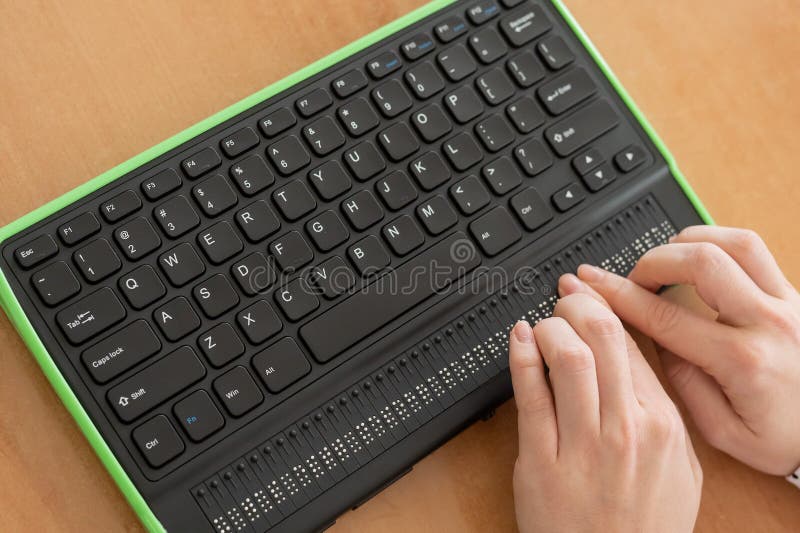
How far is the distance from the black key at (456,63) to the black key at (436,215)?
0.37 feet

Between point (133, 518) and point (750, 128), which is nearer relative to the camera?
point (133, 518)

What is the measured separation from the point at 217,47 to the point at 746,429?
56 centimetres

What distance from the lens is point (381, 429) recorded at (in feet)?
2.00

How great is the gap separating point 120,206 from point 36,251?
0.07 metres

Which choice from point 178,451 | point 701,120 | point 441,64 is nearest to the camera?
point 178,451

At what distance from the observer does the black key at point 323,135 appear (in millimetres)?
639

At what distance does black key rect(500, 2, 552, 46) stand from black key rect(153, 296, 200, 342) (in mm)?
361

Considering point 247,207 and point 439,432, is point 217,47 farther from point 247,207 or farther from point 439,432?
point 439,432

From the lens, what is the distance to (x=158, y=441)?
0.57 meters

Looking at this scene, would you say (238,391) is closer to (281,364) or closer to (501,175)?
(281,364)

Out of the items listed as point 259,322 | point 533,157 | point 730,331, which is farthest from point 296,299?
point 730,331

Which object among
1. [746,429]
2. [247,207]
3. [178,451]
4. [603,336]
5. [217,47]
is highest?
[217,47]

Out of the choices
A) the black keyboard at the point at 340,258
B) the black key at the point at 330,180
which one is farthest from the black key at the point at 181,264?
the black key at the point at 330,180

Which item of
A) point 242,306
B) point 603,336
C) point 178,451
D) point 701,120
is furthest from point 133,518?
point 701,120
